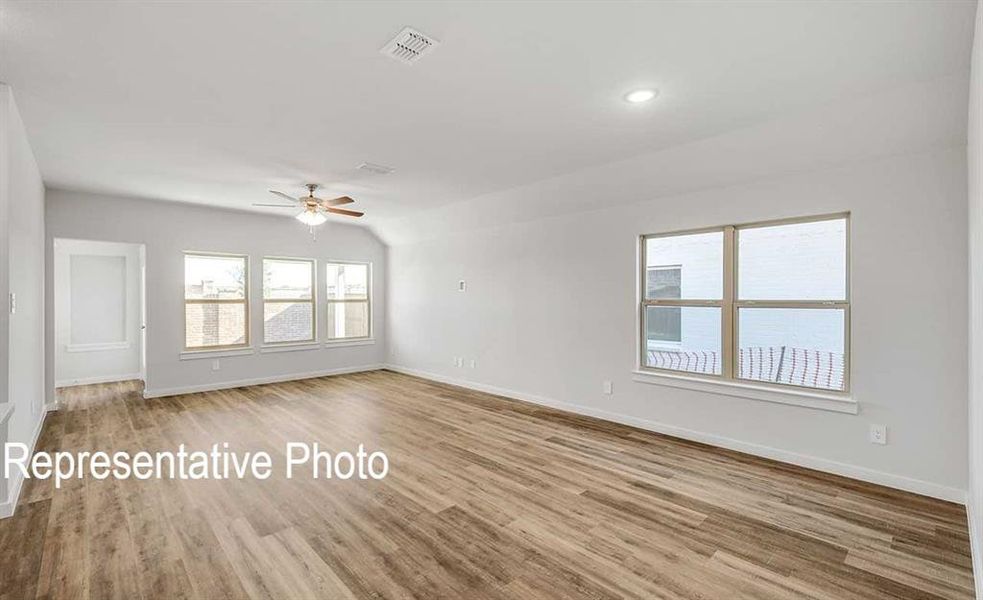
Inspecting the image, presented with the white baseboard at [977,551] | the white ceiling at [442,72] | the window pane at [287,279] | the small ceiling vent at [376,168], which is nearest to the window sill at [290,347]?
the window pane at [287,279]

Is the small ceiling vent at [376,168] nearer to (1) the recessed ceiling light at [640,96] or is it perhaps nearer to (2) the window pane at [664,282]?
(1) the recessed ceiling light at [640,96]

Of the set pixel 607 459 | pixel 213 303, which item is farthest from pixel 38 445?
pixel 607 459

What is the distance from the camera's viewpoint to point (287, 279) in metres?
7.50

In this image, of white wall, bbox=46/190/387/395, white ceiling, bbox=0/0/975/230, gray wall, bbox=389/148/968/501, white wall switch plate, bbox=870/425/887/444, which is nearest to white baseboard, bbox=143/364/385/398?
white wall, bbox=46/190/387/395

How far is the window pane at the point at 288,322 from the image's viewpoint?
7248mm

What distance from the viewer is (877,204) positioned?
333 cm

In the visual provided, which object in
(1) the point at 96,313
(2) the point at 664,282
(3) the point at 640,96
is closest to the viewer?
(3) the point at 640,96

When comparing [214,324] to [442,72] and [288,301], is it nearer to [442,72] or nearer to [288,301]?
[288,301]

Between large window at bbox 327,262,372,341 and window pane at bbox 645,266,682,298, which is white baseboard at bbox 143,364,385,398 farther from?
window pane at bbox 645,266,682,298

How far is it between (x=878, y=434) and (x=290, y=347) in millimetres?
7569

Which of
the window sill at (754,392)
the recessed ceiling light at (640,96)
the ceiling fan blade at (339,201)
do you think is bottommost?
the window sill at (754,392)

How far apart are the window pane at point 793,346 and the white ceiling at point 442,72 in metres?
1.72

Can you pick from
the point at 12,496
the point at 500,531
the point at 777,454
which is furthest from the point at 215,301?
the point at 777,454

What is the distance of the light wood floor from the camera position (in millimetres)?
2129
